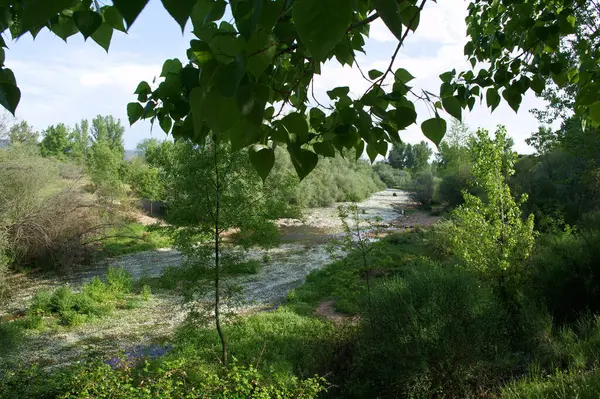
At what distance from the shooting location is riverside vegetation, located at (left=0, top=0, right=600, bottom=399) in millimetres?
734

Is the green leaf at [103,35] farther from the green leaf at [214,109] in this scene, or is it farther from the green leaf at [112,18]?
the green leaf at [214,109]

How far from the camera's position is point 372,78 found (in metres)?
1.21

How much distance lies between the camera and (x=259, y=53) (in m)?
0.63

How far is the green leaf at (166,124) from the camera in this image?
63.2 inches

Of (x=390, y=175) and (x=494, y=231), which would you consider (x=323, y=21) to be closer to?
(x=494, y=231)

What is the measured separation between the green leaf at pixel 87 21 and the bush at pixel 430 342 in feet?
16.6

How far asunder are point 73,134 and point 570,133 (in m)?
60.3

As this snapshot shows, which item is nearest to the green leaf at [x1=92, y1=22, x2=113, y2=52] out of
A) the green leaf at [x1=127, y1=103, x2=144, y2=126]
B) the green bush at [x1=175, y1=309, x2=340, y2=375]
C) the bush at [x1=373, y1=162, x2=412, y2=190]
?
the green leaf at [x1=127, y1=103, x2=144, y2=126]

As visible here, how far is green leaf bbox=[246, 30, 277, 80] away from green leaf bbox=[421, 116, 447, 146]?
436 millimetres

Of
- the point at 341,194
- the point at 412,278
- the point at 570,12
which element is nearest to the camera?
the point at 570,12

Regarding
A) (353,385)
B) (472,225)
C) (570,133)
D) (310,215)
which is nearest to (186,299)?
(353,385)

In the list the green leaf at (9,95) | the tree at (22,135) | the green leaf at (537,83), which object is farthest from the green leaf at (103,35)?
the tree at (22,135)

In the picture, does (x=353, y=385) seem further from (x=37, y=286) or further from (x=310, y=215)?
(x=310, y=215)

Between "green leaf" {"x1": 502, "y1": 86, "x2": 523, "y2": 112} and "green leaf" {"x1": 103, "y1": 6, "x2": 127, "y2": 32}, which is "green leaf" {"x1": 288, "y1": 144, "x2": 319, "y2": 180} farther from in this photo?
"green leaf" {"x1": 502, "y1": 86, "x2": 523, "y2": 112}
